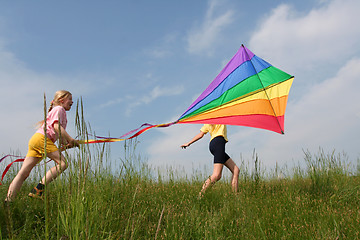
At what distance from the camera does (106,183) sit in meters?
4.00

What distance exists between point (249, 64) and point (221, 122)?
1453 mm

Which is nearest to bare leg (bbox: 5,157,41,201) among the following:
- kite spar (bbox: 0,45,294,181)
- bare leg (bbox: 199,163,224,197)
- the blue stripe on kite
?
kite spar (bbox: 0,45,294,181)

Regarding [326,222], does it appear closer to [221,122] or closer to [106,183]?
[221,122]

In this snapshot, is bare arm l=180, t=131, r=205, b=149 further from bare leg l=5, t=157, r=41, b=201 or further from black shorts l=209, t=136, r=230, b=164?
bare leg l=5, t=157, r=41, b=201

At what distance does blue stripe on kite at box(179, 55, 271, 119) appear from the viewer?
5146mm

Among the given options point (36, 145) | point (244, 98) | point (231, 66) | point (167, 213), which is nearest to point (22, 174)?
point (36, 145)

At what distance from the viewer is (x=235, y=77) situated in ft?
17.4

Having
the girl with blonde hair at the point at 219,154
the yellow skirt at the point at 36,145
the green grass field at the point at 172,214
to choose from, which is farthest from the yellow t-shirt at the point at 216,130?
the yellow skirt at the point at 36,145

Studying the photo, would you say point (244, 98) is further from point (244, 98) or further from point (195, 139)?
point (195, 139)

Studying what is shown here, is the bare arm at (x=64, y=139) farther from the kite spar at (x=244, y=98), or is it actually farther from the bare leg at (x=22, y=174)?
the kite spar at (x=244, y=98)

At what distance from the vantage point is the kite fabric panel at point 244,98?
4.98 meters

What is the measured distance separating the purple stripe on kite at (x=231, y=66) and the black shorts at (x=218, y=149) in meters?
0.84

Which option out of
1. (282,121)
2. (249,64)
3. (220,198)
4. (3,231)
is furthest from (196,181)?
(3,231)

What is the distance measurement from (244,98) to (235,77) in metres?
0.47
